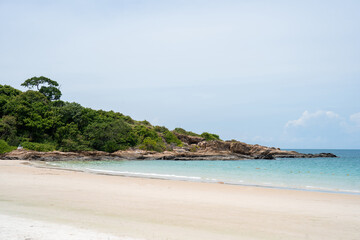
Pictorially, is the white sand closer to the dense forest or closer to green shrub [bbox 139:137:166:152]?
the dense forest

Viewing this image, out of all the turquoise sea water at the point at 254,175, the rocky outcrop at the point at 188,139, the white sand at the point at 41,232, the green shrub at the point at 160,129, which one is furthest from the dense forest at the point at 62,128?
the white sand at the point at 41,232

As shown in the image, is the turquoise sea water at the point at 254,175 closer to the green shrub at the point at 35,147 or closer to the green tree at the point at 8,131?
the green shrub at the point at 35,147

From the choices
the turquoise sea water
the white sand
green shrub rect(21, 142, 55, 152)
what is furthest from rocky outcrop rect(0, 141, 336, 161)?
the white sand

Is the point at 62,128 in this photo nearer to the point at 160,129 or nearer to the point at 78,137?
the point at 78,137

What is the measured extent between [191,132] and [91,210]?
77.5 meters

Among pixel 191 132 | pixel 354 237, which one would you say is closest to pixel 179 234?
pixel 354 237

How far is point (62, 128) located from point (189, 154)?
24082 millimetres

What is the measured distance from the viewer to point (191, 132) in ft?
279

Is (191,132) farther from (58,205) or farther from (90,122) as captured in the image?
(58,205)

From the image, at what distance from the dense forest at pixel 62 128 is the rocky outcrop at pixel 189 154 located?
3.69 meters

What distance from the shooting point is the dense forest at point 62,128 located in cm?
4544

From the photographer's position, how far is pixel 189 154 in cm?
5575

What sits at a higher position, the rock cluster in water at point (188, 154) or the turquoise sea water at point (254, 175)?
the rock cluster in water at point (188, 154)

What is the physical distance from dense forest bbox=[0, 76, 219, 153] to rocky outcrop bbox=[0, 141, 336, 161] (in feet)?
12.1
